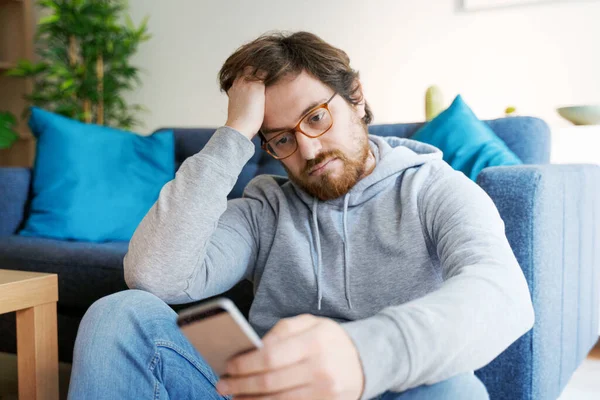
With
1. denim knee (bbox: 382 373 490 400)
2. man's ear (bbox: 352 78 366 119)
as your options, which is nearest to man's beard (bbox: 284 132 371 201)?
man's ear (bbox: 352 78 366 119)

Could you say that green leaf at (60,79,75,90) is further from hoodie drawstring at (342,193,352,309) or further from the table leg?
hoodie drawstring at (342,193,352,309)

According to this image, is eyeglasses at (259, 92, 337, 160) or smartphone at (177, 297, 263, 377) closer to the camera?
smartphone at (177, 297, 263, 377)

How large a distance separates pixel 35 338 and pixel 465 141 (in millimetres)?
1173

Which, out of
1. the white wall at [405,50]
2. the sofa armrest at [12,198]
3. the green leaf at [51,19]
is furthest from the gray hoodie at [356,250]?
the green leaf at [51,19]

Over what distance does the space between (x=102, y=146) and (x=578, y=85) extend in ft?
6.27

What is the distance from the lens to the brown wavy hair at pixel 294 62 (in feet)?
4.17

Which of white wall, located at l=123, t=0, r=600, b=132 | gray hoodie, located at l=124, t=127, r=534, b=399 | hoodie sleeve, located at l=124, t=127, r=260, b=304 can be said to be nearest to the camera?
gray hoodie, located at l=124, t=127, r=534, b=399

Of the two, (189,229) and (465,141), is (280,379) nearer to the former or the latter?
(189,229)

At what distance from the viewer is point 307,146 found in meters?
1.24

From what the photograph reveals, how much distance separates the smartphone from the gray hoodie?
13cm

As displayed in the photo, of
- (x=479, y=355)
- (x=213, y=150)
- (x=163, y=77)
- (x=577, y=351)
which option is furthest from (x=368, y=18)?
(x=479, y=355)

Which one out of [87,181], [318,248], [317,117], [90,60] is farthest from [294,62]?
[90,60]

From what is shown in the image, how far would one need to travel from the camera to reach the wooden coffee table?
1.34 meters

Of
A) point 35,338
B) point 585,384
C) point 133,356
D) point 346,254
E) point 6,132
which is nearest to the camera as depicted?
point 133,356
